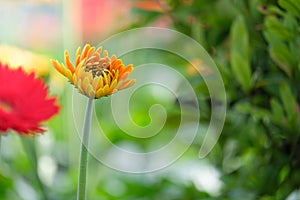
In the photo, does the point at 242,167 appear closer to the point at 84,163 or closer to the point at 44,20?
the point at 84,163

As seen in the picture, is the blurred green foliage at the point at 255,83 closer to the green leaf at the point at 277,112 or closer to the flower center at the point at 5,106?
the green leaf at the point at 277,112

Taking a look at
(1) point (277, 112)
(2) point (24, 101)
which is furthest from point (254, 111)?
(2) point (24, 101)

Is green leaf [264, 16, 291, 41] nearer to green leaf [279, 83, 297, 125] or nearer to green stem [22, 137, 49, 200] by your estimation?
green leaf [279, 83, 297, 125]

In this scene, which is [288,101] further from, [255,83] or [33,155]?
[33,155]

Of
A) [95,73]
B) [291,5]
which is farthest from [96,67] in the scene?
[291,5]

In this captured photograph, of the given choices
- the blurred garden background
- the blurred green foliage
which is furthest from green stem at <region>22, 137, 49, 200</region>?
the blurred green foliage

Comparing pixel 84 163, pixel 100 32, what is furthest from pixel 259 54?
pixel 100 32

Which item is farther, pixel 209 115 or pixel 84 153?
pixel 209 115
